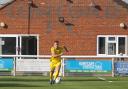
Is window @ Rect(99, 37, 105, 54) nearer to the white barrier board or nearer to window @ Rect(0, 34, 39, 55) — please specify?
window @ Rect(0, 34, 39, 55)

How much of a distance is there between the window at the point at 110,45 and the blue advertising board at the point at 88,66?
8455mm

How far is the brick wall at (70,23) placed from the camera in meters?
41.5

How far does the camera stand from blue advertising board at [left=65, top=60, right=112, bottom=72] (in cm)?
3269

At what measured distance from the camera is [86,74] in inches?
1291

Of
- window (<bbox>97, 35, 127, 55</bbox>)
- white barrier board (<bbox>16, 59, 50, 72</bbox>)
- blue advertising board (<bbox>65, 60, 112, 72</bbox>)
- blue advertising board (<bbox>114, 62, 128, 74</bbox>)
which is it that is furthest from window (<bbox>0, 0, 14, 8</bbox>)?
blue advertising board (<bbox>114, 62, 128, 74</bbox>)

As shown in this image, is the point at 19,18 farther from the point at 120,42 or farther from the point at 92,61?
the point at 92,61

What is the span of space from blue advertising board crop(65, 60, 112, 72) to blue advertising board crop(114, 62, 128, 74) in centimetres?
34

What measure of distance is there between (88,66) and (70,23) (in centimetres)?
927

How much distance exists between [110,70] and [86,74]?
1.38 meters

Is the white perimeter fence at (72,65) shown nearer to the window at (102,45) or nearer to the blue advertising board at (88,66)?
the blue advertising board at (88,66)

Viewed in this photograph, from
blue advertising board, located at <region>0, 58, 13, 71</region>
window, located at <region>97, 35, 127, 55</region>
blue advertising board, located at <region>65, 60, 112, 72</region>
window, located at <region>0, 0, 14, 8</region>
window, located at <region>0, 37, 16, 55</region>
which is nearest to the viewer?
blue advertising board, located at <region>65, 60, 112, 72</region>

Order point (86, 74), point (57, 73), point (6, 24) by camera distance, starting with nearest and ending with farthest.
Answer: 1. point (57, 73)
2. point (86, 74)
3. point (6, 24)

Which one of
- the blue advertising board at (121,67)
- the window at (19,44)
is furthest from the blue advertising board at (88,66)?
the window at (19,44)

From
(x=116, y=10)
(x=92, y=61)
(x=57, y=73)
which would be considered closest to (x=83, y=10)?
(x=116, y=10)
